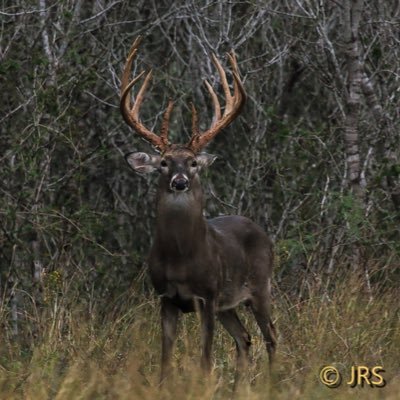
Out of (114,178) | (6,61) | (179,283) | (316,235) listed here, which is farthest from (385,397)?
(114,178)

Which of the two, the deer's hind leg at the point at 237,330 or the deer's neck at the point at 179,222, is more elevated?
the deer's neck at the point at 179,222

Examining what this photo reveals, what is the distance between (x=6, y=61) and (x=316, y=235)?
2729mm

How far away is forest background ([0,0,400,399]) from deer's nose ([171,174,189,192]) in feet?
3.25

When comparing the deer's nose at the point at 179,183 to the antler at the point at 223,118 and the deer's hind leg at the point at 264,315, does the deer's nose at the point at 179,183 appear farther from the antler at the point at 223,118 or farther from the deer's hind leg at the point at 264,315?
the deer's hind leg at the point at 264,315

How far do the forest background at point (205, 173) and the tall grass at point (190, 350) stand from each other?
0.02 metres

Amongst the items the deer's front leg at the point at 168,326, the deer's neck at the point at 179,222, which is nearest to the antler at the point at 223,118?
the deer's neck at the point at 179,222

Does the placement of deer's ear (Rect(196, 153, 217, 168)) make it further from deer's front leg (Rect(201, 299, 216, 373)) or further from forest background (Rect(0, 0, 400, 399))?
forest background (Rect(0, 0, 400, 399))

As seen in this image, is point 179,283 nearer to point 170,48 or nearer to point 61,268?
point 61,268

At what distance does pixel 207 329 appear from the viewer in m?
7.48

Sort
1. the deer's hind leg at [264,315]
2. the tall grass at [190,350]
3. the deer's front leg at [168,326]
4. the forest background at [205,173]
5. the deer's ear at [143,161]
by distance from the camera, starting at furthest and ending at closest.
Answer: the deer's hind leg at [264,315] < the forest background at [205,173] < the deer's ear at [143,161] < the deer's front leg at [168,326] < the tall grass at [190,350]

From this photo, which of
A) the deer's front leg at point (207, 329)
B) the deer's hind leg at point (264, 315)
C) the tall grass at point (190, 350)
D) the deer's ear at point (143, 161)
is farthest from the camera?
the deer's hind leg at point (264, 315)

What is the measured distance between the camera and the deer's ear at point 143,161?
782 cm

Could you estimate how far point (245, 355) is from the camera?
25.9ft

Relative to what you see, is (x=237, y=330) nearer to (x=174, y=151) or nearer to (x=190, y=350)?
(x=190, y=350)
